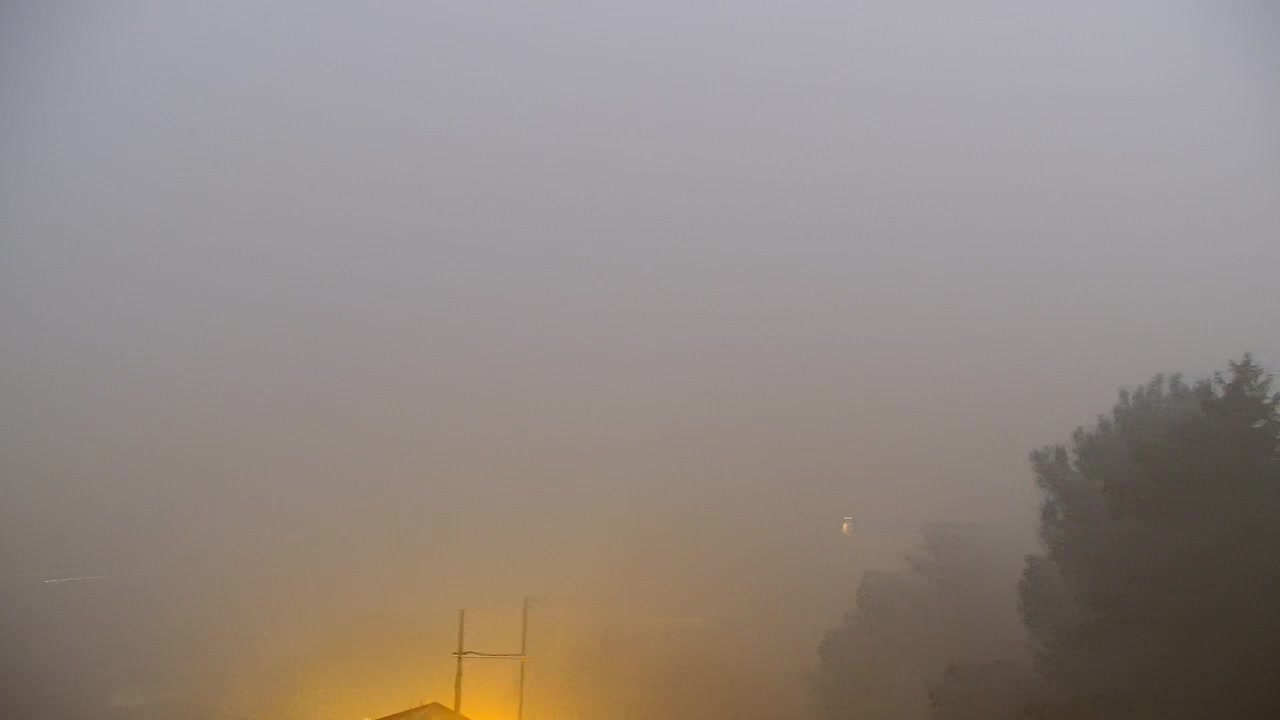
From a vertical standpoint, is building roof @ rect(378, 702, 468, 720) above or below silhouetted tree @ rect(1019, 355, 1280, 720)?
below

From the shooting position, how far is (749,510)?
173 centimetres

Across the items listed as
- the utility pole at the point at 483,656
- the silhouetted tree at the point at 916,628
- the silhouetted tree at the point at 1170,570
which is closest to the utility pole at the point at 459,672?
the utility pole at the point at 483,656

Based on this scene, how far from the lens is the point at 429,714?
1634 mm

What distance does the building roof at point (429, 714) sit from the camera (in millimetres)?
1632

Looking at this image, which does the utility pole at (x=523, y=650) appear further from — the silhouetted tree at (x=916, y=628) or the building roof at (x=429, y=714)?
the silhouetted tree at (x=916, y=628)

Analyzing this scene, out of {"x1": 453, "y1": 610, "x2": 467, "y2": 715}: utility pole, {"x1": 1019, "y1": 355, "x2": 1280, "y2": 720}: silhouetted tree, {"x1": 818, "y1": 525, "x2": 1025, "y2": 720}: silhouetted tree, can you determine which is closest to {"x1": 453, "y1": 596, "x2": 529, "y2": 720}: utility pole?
{"x1": 453, "y1": 610, "x2": 467, "y2": 715}: utility pole

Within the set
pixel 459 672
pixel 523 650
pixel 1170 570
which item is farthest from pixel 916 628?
pixel 459 672

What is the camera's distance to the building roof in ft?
5.35

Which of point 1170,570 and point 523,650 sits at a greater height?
point 1170,570

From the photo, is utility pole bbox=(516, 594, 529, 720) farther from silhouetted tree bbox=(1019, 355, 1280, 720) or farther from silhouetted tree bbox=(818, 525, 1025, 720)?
silhouetted tree bbox=(1019, 355, 1280, 720)

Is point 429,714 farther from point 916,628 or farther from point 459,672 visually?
point 916,628

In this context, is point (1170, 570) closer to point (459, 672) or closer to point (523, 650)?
point (523, 650)

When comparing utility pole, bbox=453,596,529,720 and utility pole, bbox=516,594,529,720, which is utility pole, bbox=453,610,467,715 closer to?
utility pole, bbox=453,596,529,720

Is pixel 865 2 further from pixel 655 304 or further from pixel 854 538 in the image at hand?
pixel 854 538
